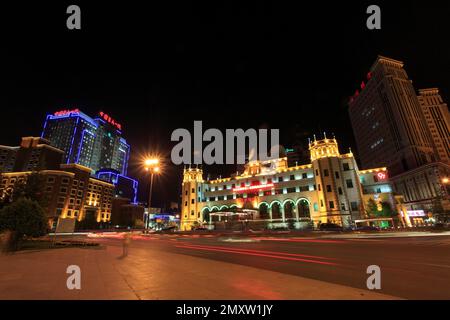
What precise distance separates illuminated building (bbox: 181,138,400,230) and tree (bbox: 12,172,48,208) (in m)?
40.5

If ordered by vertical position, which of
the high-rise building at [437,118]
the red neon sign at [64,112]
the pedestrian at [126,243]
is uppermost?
the red neon sign at [64,112]

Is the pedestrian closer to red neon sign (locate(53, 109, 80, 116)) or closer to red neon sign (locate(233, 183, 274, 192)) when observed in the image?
red neon sign (locate(233, 183, 274, 192))

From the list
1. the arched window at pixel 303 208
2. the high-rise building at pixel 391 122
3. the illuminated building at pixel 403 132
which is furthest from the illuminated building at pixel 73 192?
the high-rise building at pixel 391 122

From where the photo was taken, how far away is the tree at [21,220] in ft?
55.6

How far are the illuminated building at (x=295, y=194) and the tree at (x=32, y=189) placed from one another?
40514 mm

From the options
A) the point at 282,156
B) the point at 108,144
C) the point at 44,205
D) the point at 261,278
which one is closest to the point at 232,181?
the point at 282,156

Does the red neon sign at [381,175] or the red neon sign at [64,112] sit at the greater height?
the red neon sign at [64,112]

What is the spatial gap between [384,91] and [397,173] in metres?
39.9

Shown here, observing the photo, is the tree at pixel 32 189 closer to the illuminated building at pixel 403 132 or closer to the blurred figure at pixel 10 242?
the blurred figure at pixel 10 242

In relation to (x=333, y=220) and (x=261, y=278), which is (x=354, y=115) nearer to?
(x=333, y=220)

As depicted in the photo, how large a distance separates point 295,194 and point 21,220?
61.6 metres

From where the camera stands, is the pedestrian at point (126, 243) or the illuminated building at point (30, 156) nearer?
the pedestrian at point (126, 243)
